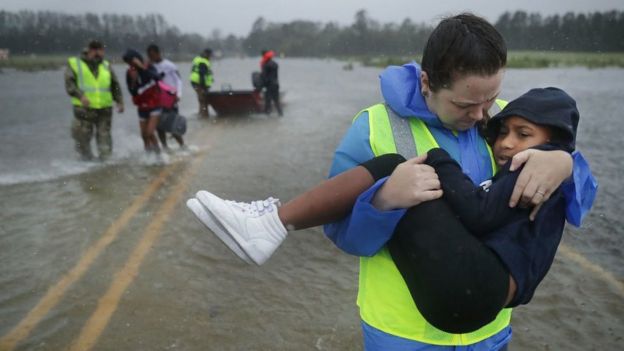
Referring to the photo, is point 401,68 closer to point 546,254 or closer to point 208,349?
point 546,254

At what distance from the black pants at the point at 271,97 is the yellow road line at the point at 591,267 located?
1145cm

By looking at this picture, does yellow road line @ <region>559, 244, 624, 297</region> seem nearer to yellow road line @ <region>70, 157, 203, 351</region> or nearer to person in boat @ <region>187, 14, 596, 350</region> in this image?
person in boat @ <region>187, 14, 596, 350</region>

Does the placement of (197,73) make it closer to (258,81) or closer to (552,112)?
(258,81)

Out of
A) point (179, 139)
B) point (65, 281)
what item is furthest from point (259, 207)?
point (179, 139)

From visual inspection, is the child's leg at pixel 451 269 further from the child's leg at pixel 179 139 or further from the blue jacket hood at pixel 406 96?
the child's leg at pixel 179 139

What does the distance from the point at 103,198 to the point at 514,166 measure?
6020mm

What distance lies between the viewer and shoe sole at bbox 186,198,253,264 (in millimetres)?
1720

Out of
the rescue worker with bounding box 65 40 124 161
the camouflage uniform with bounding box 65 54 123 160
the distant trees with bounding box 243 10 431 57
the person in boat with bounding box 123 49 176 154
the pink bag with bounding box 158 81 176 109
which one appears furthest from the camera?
the distant trees with bounding box 243 10 431 57

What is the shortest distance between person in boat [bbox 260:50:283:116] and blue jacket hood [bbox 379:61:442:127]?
1387 cm

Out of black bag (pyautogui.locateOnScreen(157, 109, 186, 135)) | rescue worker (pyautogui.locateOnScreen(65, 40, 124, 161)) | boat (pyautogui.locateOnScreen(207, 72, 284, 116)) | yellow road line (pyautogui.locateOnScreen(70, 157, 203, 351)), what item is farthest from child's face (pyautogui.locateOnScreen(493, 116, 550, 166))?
boat (pyautogui.locateOnScreen(207, 72, 284, 116))

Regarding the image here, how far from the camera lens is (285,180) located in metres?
7.38

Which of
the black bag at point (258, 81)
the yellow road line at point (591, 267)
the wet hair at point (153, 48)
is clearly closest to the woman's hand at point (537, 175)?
the yellow road line at point (591, 267)

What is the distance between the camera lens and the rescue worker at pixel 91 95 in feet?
27.7

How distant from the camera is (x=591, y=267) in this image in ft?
14.9
